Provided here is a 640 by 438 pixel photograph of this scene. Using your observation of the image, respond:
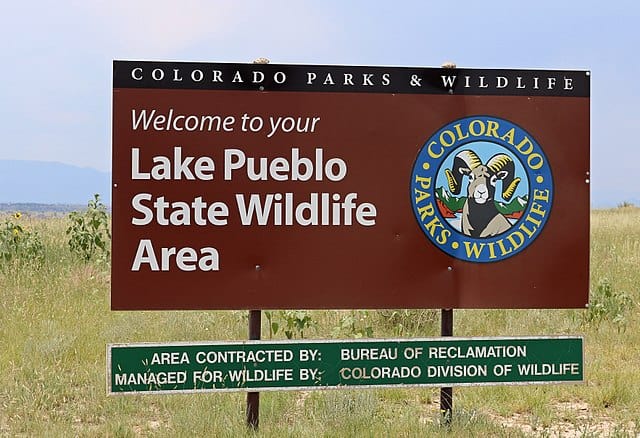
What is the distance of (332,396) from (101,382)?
1796 millimetres

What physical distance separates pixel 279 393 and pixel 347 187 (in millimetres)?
1782

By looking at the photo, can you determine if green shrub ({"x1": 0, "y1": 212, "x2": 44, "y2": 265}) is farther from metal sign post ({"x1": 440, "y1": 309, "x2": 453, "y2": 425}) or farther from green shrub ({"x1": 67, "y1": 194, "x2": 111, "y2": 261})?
metal sign post ({"x1": 440, "y1": 309, "x2": 453, "y2": 425})

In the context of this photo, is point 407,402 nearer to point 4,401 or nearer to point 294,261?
point 294,261

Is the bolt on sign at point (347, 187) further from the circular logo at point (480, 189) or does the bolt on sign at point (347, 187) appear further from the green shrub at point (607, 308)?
the green shrub at point (607, 308)

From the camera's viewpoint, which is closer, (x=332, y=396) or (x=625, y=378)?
(x=332, y=396)

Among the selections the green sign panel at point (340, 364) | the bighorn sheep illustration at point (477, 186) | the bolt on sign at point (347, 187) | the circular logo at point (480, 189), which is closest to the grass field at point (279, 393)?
the green sign panel at point (340, 364)

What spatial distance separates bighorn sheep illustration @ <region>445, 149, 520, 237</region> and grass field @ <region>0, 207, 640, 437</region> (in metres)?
1.30

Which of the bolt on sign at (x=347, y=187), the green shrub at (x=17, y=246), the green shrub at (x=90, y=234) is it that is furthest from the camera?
the green shrub at (x=90, y=234)

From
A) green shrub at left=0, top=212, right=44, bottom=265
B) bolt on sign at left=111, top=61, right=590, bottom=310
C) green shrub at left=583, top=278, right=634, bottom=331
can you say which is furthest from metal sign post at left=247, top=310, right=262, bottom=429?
green shrub at left=0, top=212, right=44, bottom=265

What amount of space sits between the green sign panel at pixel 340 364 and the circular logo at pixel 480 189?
64cm

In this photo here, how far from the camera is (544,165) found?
4902mm

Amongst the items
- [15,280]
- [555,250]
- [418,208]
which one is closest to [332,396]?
[418,208]

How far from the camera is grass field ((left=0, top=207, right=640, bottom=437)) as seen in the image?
4766 millimetres

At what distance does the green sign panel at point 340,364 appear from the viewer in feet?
14.8
